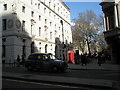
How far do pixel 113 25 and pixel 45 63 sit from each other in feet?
45.6

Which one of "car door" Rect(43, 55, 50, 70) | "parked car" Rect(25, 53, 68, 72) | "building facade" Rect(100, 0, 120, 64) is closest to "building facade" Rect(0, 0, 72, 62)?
"building facade" Rect(100, 0, 120, 64)

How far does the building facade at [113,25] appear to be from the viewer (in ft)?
80.5

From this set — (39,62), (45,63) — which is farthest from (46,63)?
(39,62)

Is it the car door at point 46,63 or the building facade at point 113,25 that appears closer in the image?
the car door at point 46,63

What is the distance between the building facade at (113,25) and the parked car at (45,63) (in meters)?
11.2

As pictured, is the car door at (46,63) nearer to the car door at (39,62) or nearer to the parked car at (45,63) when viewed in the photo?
the parked car at (45,63)

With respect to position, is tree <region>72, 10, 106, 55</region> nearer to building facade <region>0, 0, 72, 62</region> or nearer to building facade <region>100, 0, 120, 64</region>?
building facade <region>0, 0, 72, 62</region>

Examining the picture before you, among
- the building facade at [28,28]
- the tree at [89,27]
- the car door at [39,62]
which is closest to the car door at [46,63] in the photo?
the car door at [39,62]

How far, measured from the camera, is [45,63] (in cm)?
1761

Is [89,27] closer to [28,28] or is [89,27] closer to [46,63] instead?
[28,28]

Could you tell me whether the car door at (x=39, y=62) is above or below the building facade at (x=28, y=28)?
below

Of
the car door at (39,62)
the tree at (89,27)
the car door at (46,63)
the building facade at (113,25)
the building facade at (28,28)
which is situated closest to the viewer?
the car door at (46,63)

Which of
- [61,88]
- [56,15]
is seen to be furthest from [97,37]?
[61,88]

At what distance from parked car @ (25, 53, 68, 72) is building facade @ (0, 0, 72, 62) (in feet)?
26.1
